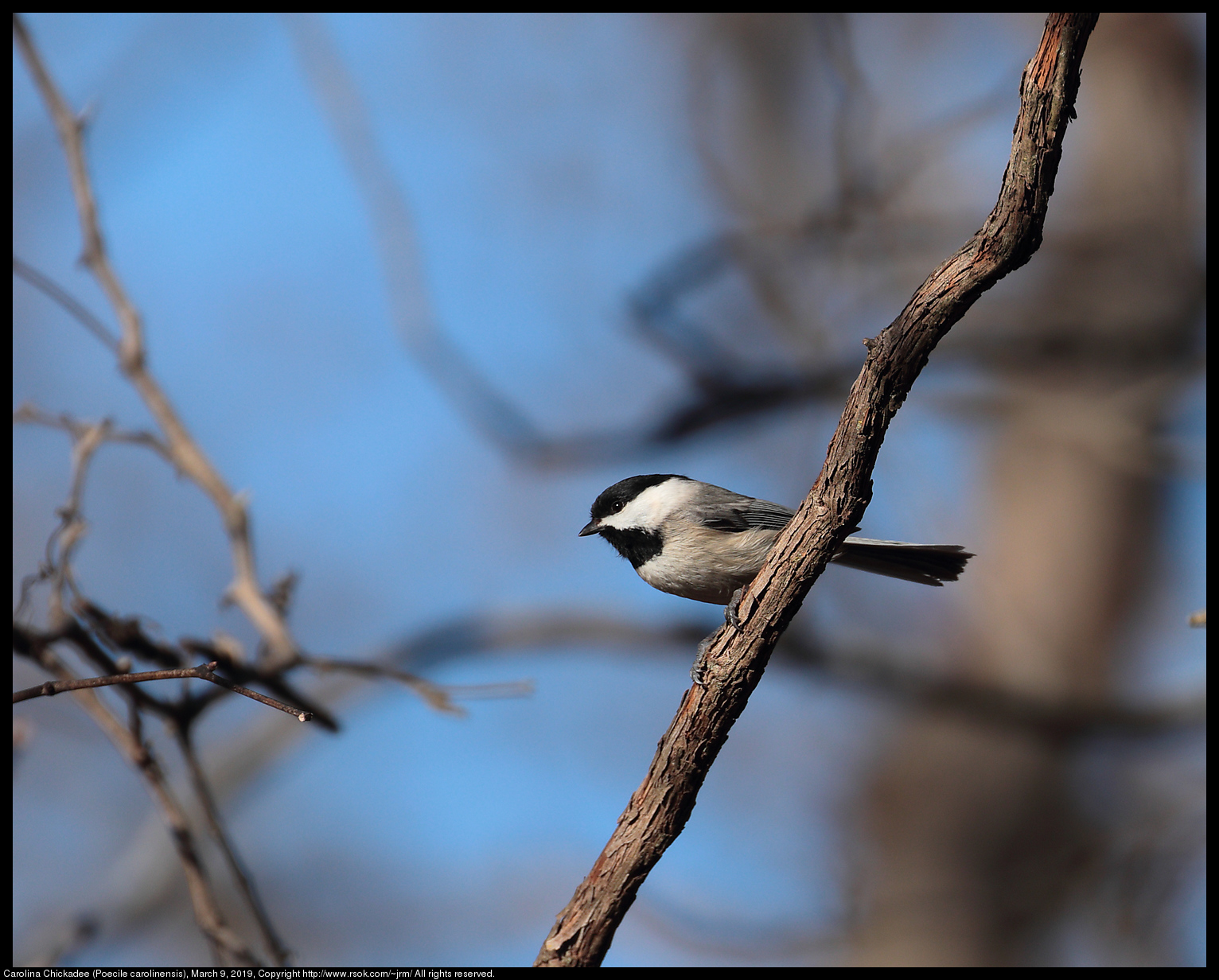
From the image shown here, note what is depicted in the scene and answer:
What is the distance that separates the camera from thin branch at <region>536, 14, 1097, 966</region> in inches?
54.8

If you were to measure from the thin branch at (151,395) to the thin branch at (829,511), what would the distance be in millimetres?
1031

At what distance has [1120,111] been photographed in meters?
5.79

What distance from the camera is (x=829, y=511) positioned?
1.58 meters

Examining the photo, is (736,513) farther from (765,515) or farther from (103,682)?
(103,682)

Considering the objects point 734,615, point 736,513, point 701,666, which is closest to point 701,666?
point 701,666

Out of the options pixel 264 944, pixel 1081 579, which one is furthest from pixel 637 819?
pixel 1081 579

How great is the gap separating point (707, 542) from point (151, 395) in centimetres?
149

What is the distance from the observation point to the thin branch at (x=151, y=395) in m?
2.21

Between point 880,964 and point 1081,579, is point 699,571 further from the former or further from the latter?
point 1081,579

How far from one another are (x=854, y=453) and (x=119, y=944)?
3896mm

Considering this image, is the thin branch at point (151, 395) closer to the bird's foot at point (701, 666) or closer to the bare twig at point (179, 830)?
the bare twig at point (179, 830)

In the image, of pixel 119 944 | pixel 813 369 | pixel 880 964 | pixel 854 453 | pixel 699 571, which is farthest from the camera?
pixel 880 964

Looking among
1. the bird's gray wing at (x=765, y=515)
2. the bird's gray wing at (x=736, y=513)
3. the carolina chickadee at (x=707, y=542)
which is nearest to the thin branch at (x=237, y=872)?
the carolina chickadee at (x=707, y=542)

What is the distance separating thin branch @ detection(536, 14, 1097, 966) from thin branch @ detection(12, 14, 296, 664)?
103cm
